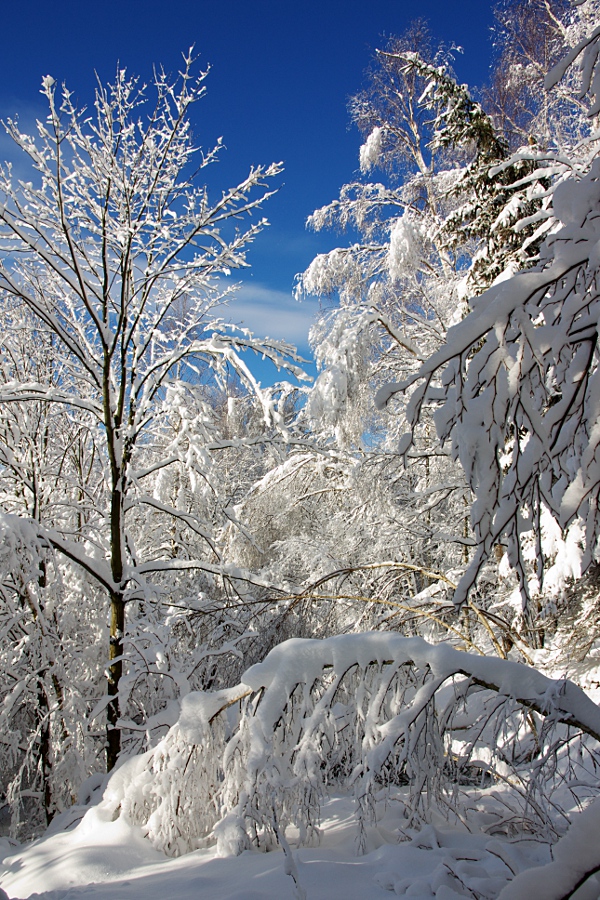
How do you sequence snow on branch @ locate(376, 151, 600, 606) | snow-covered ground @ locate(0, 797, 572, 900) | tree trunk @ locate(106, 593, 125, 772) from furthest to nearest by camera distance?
tree trunk @ locate(106, 593, 125, 772) → snow-covered ground @ locate(0, 797, 572, 900) → snow on branch @ locate(376, 151, 600, 606)

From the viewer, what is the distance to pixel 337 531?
953 centimetres

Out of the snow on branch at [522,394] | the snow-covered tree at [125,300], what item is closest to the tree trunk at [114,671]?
the snow-covered tree at [125,300]

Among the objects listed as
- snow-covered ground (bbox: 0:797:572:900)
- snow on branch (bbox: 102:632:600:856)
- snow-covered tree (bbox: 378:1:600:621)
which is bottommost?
snow-covered ground (bbox: 0:797:572:900)

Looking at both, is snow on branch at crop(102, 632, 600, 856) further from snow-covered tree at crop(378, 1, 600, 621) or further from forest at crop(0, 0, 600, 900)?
snow-covered tree at crop(378, 1, 600, 621)

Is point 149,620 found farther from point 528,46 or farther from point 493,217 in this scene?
point 528,46

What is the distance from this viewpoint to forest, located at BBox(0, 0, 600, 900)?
5.89 feet

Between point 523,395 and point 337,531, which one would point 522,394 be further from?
point 337,531

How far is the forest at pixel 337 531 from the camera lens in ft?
5.89

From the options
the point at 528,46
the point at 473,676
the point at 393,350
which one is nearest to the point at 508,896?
the point at 473,676

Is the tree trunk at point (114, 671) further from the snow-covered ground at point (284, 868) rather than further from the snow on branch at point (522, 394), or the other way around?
the snow on branch at point (522, 394)

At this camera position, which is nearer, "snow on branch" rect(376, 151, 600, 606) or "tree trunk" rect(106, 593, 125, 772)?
"snow on branch" rect(376, 151, 600, 606)

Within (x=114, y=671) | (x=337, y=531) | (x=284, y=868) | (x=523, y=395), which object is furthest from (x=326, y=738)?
(x=337, y=531)

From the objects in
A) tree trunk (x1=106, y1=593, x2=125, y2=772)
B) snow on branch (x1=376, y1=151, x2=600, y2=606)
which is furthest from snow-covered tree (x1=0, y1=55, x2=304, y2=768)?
snow on branch (x1=376, y1=151, x2=600, y2=606)

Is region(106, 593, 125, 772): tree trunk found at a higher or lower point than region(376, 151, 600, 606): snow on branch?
lower
